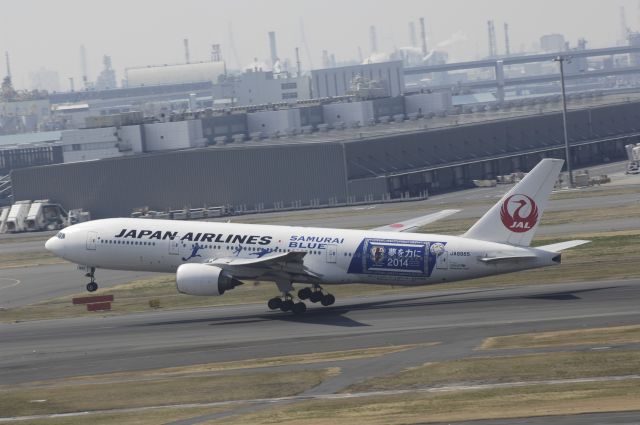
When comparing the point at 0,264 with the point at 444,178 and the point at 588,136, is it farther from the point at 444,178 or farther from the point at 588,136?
the point at 588,136

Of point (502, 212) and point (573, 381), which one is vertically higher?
point (502, 212)

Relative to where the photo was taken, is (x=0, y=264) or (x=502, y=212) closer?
(x=502, y=212)

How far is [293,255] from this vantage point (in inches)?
2399

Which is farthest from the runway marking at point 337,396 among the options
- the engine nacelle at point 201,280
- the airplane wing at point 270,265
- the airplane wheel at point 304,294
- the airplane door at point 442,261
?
the airplane wheel at point 304,294

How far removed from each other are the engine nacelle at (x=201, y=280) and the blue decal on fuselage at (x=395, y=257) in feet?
23.4

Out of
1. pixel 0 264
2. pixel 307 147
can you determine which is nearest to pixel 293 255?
pixel 0 264

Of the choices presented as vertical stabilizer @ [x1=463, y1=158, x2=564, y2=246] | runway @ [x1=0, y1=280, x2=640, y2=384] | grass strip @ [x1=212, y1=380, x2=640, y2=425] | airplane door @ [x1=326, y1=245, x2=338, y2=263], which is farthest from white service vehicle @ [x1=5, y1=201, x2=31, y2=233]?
grass strip @ [x1=212, y1=380, x2=640, y2=425]

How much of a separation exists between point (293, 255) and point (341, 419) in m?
23.2

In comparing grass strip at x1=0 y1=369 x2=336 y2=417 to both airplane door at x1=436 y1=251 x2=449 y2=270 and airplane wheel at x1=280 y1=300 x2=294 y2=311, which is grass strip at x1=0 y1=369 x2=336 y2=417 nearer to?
airplane wheel at x1=280 y1=300 x2=294 y2=311

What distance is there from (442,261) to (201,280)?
13055 mm

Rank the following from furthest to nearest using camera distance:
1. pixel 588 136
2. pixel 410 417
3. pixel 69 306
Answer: pixel 588 136, pixel 69 306, pixel 410 417

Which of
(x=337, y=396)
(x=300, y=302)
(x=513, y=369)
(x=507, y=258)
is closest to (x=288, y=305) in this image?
(x=300, y=302)

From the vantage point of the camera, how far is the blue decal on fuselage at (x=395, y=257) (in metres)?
61.9

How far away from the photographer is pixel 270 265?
62.2 meters
